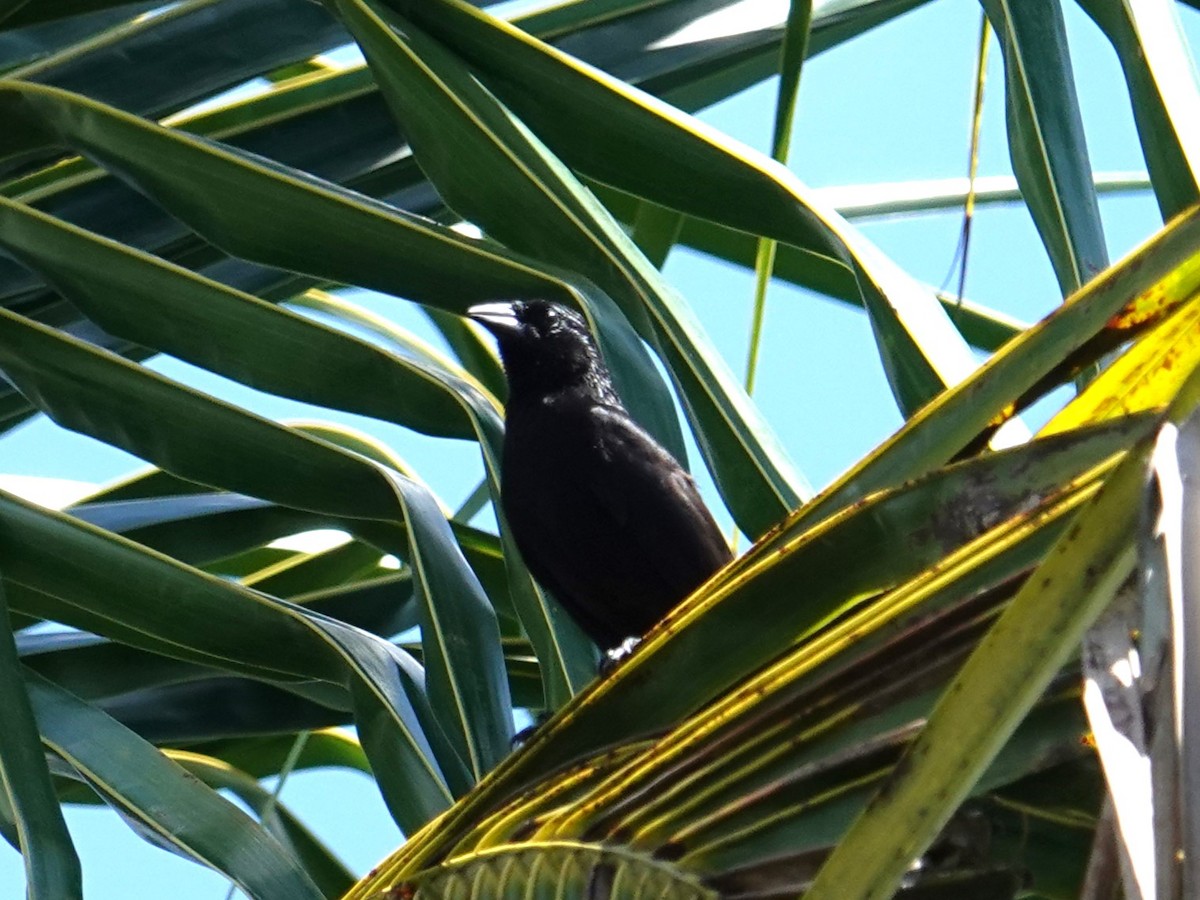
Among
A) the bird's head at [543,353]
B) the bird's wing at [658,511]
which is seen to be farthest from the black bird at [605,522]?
the bird's head at [543,353]

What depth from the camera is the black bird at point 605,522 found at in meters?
2.23

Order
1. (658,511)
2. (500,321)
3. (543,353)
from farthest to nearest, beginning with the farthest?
1. (543,353)
2. (500,321)
3. (658,511)

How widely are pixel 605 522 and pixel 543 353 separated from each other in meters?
0.43

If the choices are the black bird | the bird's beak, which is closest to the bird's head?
the bird's beak

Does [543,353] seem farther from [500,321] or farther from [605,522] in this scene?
[605,522]

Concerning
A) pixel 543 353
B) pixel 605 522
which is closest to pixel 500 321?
pixel 543 353

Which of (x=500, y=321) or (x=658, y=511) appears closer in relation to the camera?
(x=658, y=511)

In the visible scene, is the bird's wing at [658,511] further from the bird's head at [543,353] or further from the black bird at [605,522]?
the bird's head at [543,353]

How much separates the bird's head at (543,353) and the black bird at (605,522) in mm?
175

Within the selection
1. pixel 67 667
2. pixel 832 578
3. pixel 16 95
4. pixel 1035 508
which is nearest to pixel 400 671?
pixel 67 667

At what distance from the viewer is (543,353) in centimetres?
260

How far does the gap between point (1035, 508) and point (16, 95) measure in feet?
3.52

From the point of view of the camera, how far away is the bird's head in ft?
8.34

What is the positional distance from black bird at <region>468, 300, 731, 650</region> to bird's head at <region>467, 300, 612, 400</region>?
18 cm
